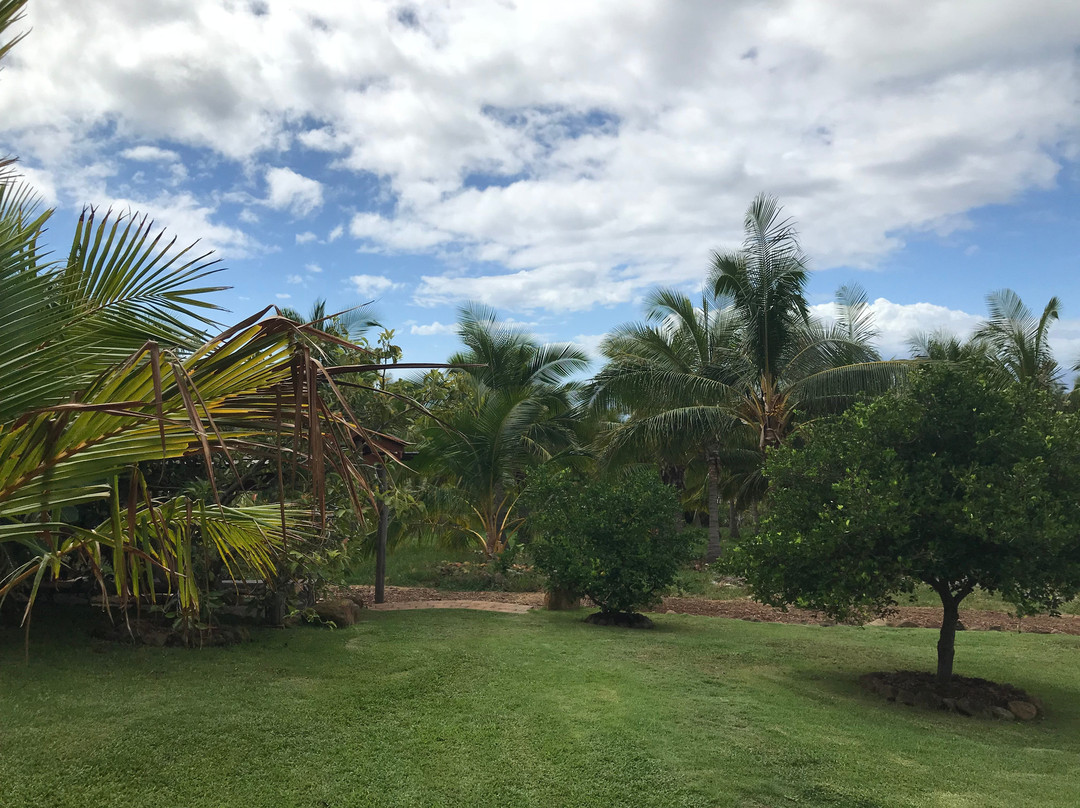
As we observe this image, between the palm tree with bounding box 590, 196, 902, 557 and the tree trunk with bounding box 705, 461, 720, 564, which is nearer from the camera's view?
the palm tree with bounding box 590, 196, 902, 557

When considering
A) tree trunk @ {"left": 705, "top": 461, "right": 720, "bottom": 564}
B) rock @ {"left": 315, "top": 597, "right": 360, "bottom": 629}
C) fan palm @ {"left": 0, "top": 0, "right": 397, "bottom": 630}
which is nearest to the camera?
fan palm @ {"left": 0, "top": 0, "right": 397, "bottom": 630}

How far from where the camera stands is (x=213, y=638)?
8.55 meters

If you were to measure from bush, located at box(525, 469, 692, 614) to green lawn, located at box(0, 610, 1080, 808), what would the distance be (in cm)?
206

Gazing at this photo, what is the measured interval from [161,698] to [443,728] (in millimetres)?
2389

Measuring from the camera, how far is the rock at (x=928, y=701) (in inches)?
307

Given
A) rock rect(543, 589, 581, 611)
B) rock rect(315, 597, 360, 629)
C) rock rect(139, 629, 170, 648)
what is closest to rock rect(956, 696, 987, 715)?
rock rect(543, 589, 581, 611)

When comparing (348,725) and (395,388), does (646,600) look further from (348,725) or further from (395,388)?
(348,725)

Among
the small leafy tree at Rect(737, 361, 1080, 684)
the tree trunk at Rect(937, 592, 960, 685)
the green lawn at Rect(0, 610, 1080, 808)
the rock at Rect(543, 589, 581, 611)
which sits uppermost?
the small leafy tree at Rect(737, 361, 1080, 684)

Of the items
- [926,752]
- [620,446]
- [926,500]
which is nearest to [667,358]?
[620,446]

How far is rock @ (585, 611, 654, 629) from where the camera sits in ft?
38.5

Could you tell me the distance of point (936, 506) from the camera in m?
7.49

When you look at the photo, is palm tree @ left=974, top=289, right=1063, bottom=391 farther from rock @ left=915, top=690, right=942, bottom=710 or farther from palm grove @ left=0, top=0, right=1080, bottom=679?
rock @ left=915, top=690, right=942, bottom=710

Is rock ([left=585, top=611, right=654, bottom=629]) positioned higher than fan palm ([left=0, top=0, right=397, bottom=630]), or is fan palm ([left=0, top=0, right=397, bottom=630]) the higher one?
fan palm ([left=0, top=0, right=397, bottom=630])

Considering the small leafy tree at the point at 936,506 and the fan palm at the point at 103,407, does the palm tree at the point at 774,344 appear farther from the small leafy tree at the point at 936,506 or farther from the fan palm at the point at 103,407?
the fan palm at the point at 103,407
